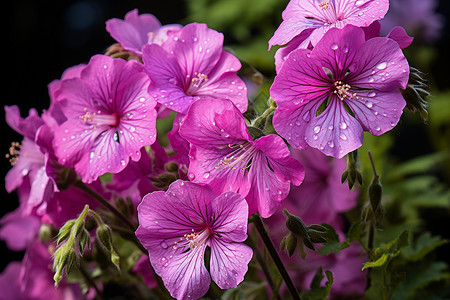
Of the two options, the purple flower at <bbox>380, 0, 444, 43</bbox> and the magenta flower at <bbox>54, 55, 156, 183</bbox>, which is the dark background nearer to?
the purple flower at <bbox>380, 0, 444, 43</bbox>

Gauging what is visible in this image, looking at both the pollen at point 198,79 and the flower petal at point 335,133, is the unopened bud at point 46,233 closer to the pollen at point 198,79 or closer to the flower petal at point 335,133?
the pollen at point 198,79

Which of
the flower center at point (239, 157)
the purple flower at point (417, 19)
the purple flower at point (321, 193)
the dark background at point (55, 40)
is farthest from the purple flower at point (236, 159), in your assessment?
the dark background at point (55, 40)

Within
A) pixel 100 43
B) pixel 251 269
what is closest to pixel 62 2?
pixel 100 43

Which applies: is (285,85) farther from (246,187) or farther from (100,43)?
(100,43)

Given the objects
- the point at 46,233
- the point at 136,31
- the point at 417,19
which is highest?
the point at 136,31

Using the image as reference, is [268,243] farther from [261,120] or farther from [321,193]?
[321,193]

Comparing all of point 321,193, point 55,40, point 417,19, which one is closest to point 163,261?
point 321,193

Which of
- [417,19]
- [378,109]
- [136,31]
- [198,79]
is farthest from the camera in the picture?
[417,19]
